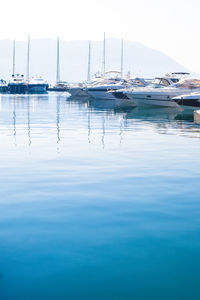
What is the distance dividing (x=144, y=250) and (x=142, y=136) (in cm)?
1280

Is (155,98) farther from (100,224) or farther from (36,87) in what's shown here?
(36,87)

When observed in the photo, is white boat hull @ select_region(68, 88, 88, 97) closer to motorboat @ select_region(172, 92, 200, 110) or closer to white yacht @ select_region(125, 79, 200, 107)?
white yacht @ select_region(125, 79, 200, 107)

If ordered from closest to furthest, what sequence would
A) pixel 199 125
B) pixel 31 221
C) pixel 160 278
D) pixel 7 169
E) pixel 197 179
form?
pixel 160 278 → pixel 31 221 → pixel 197 179 → pixel 7 169 → pixel 199 125

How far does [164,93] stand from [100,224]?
95.4 ft

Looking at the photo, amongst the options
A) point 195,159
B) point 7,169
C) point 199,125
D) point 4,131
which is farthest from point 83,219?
point 199,125

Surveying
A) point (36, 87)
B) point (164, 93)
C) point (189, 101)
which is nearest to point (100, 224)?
point (189, 101)

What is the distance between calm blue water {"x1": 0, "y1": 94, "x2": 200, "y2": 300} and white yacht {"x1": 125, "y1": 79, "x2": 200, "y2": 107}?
2123 cm

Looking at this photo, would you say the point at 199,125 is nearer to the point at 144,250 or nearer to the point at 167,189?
the point at 167,189

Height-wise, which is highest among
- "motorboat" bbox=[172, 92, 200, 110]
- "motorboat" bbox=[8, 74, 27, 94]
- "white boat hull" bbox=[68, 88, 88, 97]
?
"motorboat" bbox=[8, 74, 27, 94]

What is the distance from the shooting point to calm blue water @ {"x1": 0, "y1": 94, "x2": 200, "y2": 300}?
5277 millimetres

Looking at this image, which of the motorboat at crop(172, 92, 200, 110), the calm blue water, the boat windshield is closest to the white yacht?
the boat windshield

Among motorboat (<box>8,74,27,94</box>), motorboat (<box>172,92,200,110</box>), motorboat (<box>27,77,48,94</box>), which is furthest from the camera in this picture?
motorboat (<box>8,74,27,94</box>)

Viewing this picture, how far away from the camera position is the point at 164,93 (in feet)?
116

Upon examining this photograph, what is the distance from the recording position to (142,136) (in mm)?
18844
